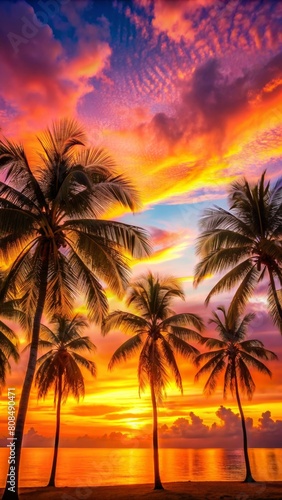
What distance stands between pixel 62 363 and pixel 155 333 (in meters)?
7.20

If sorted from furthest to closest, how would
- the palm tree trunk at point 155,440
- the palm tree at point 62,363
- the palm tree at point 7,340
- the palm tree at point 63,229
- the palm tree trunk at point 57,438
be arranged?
the palm tree trunk at point 57,438
the palm tree at point 62,363
the palm tree trunk at point 155,440
the palm tree at point 7,340
the palm tree at point 63,229

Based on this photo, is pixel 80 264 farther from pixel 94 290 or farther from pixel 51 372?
pixel 51 372

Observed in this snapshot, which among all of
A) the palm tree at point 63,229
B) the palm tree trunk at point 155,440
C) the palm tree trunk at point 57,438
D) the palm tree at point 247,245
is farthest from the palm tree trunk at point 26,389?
the palm tree trunk at point 57,438

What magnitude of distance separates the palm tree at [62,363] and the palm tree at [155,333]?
169 inches

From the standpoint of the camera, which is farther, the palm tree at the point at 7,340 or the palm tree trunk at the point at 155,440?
the palm tree trunk at the point at 155,440

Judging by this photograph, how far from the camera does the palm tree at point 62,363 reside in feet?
88.0

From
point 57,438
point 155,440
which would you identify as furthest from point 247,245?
point 57,438

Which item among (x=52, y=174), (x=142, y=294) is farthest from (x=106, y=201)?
(x=142, y=294)

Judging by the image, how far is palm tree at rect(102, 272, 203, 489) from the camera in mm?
24219

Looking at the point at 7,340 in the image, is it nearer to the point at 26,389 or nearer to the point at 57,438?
the point at 57,438

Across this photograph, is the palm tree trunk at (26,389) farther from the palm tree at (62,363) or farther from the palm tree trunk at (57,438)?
the palm tree trunk at (57,438)

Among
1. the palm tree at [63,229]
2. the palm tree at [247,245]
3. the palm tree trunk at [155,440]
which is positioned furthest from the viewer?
the palm tree trunk at [155,440]

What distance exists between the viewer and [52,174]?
50.1ft

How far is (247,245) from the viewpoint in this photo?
1841 cm
